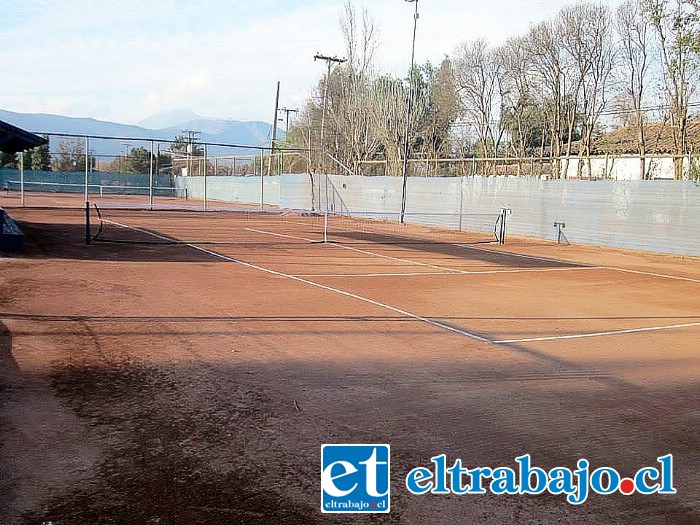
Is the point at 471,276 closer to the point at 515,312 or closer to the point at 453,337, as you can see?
the point at 515,312

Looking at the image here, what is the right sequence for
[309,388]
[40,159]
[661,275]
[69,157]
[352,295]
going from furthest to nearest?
[40,159]
[69,157]
[661,275]
[352,295]
[309,388]

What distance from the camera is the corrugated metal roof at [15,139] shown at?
17656mm

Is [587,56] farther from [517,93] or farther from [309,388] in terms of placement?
[309,388]

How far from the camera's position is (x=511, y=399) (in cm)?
654

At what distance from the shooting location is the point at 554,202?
1081 inches

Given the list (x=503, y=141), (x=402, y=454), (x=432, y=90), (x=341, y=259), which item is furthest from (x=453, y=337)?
(x=432, y=90)

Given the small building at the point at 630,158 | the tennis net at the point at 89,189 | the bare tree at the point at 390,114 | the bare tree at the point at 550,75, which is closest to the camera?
the small building at the point at 630,158

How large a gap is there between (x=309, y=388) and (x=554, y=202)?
75.0 feet

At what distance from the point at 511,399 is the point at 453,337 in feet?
8.63

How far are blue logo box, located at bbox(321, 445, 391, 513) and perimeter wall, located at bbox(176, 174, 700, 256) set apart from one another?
18086 millimetres

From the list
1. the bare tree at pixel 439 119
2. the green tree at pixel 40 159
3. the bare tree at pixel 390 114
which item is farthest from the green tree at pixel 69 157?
the bare tree at pixel 439 119

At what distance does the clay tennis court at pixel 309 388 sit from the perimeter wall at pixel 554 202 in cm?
939

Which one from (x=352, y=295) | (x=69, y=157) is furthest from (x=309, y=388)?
(x=69, y=157)

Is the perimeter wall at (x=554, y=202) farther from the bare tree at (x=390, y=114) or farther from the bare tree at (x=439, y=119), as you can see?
the bare tree at (x=439, y=119)
